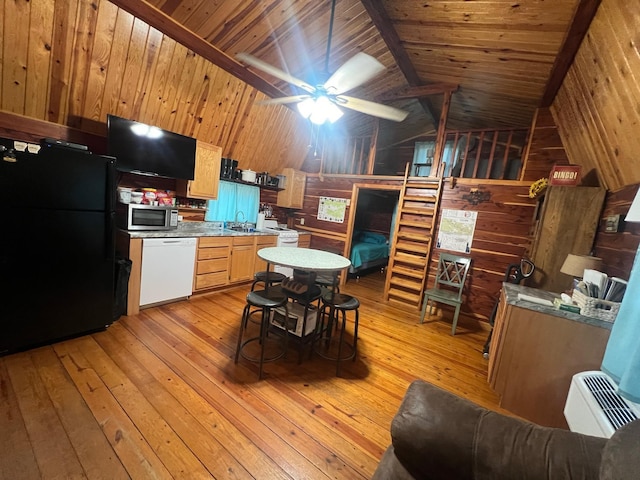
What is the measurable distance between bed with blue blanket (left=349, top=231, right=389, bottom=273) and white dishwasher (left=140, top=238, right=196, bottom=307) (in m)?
2.75

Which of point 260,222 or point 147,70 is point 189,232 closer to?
point 260,222

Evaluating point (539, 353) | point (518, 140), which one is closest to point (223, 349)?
point (539, 353)

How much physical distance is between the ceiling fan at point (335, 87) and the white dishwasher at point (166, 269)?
204 cm

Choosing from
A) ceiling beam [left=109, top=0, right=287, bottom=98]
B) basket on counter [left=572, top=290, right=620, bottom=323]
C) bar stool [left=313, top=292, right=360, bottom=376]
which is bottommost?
bar stool [left=313, top=292, right=360, bottom=376]

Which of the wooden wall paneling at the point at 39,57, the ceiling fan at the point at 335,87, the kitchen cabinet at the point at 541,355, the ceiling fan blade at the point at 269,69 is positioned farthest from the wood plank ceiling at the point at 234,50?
the kitchen cabinet at the point at 541,355

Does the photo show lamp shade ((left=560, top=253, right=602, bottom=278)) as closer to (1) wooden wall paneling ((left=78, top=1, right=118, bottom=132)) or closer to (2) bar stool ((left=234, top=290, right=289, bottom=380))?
(2) bar stool ((left=234, top=290, right=289, bottom=380))

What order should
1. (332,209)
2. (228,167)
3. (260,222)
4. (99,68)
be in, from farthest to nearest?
(332,209) → (260,222) → (228,167) → (99,68)

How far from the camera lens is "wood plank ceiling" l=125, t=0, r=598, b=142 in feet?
7.20

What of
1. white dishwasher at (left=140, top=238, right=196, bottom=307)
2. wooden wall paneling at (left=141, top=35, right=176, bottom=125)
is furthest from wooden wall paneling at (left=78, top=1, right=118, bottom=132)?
white dishwasher at (left=140, top=238, right=196, bottom=307)

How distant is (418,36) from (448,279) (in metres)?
3.04

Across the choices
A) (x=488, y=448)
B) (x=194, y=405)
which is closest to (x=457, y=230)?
(x=488, y=448)

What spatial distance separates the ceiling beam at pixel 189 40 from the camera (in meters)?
2.24

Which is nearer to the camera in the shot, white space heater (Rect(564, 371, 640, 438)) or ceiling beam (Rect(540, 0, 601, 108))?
white space heater (Rect(564, 371, 640, 438))

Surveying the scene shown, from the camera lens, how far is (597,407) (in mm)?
1187
